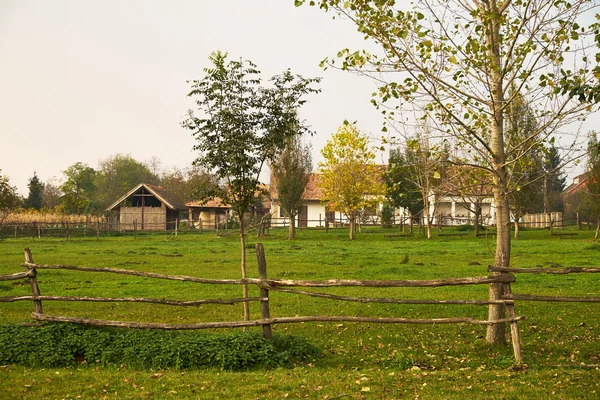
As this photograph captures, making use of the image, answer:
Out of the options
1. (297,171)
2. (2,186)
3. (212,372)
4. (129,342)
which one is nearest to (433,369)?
(212,372)

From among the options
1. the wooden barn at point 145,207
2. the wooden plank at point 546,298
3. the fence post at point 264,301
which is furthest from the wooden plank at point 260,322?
the wooden barn at point 145,207

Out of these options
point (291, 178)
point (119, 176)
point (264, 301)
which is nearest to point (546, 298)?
point (264, 301)

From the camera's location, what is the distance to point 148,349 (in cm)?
892

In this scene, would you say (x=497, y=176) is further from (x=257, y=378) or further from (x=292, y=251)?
(x=292, y=251)

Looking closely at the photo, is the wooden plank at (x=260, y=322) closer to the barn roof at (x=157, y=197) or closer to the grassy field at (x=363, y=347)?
the grassy field at (x=363, y=347)

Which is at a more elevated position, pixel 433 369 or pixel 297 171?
pixel 297 171

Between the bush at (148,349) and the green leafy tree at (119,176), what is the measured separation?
3470 inches

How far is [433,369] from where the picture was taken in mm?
8664

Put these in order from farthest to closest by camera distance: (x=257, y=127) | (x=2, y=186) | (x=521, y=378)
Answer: (x=2, y=186)
(x=257, y=127)
(x=521, y=378)

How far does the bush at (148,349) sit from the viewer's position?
28.6 ft

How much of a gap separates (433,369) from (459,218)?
4926cm

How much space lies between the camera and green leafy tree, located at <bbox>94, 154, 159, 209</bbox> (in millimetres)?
98231

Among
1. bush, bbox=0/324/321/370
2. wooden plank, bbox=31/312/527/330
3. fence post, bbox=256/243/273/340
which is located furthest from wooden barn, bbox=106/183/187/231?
fence post, bbox=256/243/273/340

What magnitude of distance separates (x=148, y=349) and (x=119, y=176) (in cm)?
10044
